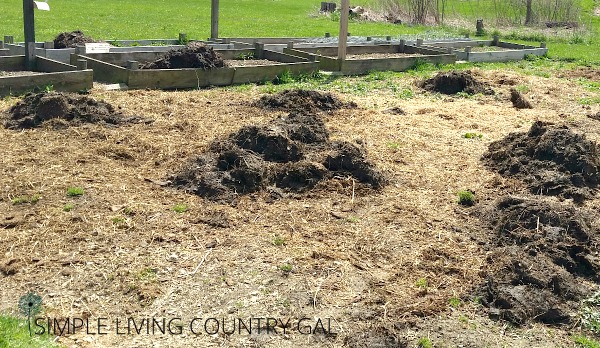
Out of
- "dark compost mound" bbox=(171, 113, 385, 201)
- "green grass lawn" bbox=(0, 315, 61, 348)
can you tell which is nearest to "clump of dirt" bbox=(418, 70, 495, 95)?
"dark compost mound" bbox=(171, 113, 385, 201)

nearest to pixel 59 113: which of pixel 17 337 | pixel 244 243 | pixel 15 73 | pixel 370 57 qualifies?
pixel 15 73

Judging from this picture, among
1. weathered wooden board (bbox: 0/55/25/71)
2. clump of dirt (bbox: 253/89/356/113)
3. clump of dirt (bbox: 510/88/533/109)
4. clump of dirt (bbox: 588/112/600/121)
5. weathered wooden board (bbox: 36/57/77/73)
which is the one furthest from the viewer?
weathered wooden board (bbox: 0/55/25/71)

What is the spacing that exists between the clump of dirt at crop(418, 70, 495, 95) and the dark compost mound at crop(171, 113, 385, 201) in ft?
19.5

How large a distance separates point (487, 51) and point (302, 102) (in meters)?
10.8

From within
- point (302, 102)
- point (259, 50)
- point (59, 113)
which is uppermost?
point (259, 50)

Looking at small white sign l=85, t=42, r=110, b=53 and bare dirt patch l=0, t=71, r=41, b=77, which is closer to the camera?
bare dirt patch l=0, t=71, r=41, b=77

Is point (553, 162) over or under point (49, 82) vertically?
under

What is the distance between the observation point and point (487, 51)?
67.9 ft

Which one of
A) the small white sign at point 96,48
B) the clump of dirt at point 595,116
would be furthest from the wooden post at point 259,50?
the clump of dirt at point 595,116

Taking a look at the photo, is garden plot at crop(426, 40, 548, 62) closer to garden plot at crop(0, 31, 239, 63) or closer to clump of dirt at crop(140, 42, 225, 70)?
garden plot at crop(0, 31, 239, 63)

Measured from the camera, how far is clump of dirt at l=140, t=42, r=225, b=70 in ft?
44.7

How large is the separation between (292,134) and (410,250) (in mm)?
2792

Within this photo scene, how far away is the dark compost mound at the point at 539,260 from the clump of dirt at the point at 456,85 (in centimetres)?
684

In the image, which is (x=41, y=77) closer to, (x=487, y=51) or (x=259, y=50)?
(x=259, y=50)
